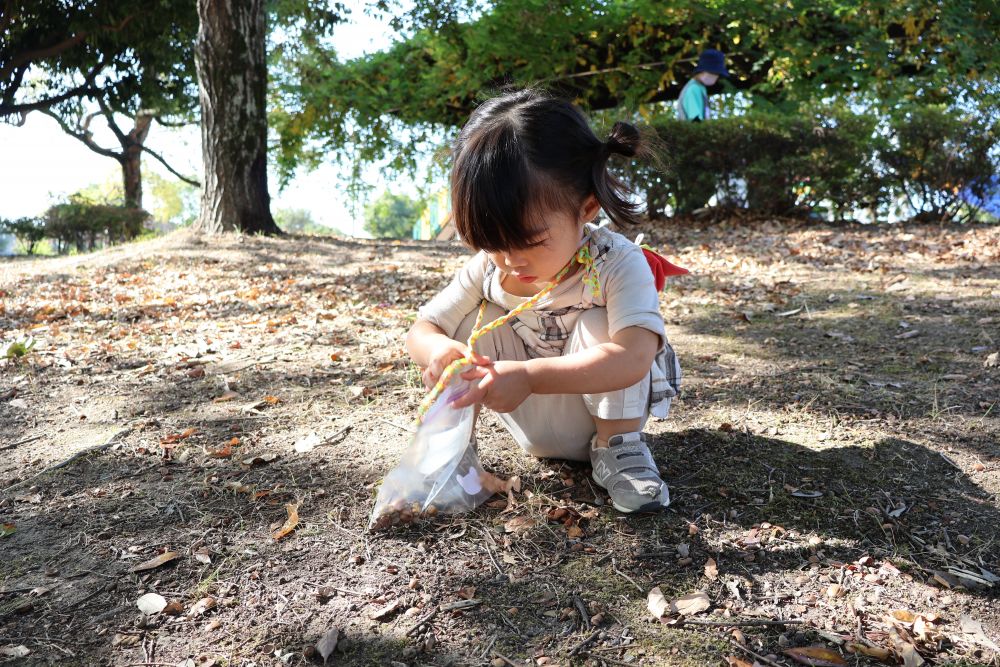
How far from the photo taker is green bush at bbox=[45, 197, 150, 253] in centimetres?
1438

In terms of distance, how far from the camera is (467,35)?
31.6ft

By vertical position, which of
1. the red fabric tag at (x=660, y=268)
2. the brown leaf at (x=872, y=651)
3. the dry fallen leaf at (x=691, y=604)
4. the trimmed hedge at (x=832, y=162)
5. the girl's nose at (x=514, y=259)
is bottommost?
the brown leaf at (x=872, y=651)

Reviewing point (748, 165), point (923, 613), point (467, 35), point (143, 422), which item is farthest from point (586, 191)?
point (467, 35)

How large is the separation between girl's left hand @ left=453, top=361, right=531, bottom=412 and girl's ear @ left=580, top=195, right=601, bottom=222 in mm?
443

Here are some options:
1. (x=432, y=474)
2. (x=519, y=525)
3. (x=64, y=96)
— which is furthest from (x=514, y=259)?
(x=64, y=96)

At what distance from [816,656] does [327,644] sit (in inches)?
40.8

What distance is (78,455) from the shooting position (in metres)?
2.54

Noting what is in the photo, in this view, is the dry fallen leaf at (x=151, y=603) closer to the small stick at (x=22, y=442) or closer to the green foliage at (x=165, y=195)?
the small stick at (x=22, y=442)

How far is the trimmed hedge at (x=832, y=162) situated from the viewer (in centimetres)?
715

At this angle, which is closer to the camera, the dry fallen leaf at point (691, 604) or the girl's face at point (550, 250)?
the dry fallen leaf at point (691, 604)

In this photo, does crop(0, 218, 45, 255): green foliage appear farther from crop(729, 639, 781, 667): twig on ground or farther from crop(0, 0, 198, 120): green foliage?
crop(729, 639, 781, 667): twig on ground

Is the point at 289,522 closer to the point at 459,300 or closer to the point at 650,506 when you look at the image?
the point at 459,300

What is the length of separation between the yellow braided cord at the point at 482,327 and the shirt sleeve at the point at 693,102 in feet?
24.8

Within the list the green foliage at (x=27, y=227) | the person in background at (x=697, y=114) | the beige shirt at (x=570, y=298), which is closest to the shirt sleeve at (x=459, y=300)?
the beige shirt at (x=570, y=298)
